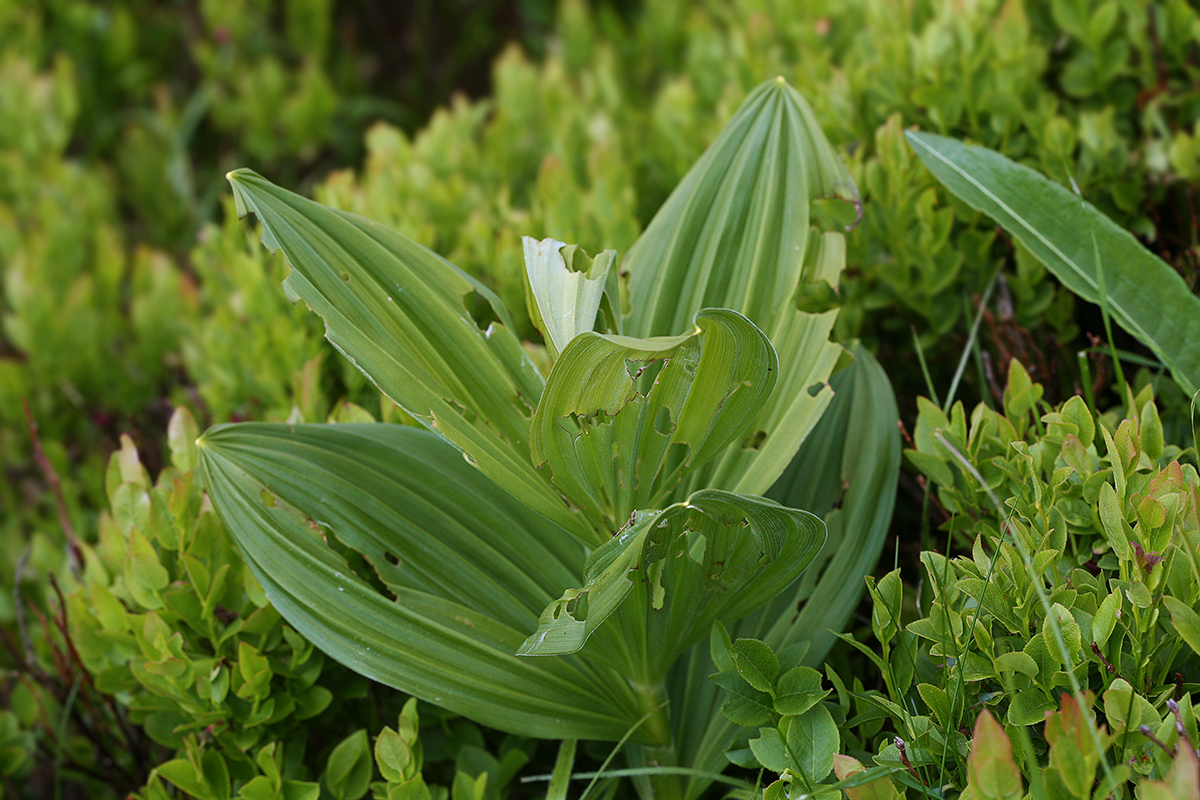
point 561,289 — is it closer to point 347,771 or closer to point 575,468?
point 575,468

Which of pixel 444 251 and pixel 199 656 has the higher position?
pixel 444 251

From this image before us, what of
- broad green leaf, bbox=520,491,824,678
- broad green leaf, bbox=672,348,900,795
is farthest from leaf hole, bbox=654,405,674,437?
broad green leaf, bbox=672,348,900,795

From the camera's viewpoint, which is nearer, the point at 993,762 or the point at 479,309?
the point at 993,762

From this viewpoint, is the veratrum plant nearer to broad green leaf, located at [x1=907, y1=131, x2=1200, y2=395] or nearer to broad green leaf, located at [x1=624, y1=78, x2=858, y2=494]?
broad green leaf, located at [x1=624, y1=78, x2=858, y2=494]

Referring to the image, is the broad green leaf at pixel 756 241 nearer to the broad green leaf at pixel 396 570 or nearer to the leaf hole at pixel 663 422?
the leaf hole at pixel 663 422

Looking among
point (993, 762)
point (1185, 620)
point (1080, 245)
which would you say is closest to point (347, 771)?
point (993, 762)

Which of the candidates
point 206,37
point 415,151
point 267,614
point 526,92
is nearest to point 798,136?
point 267,614
